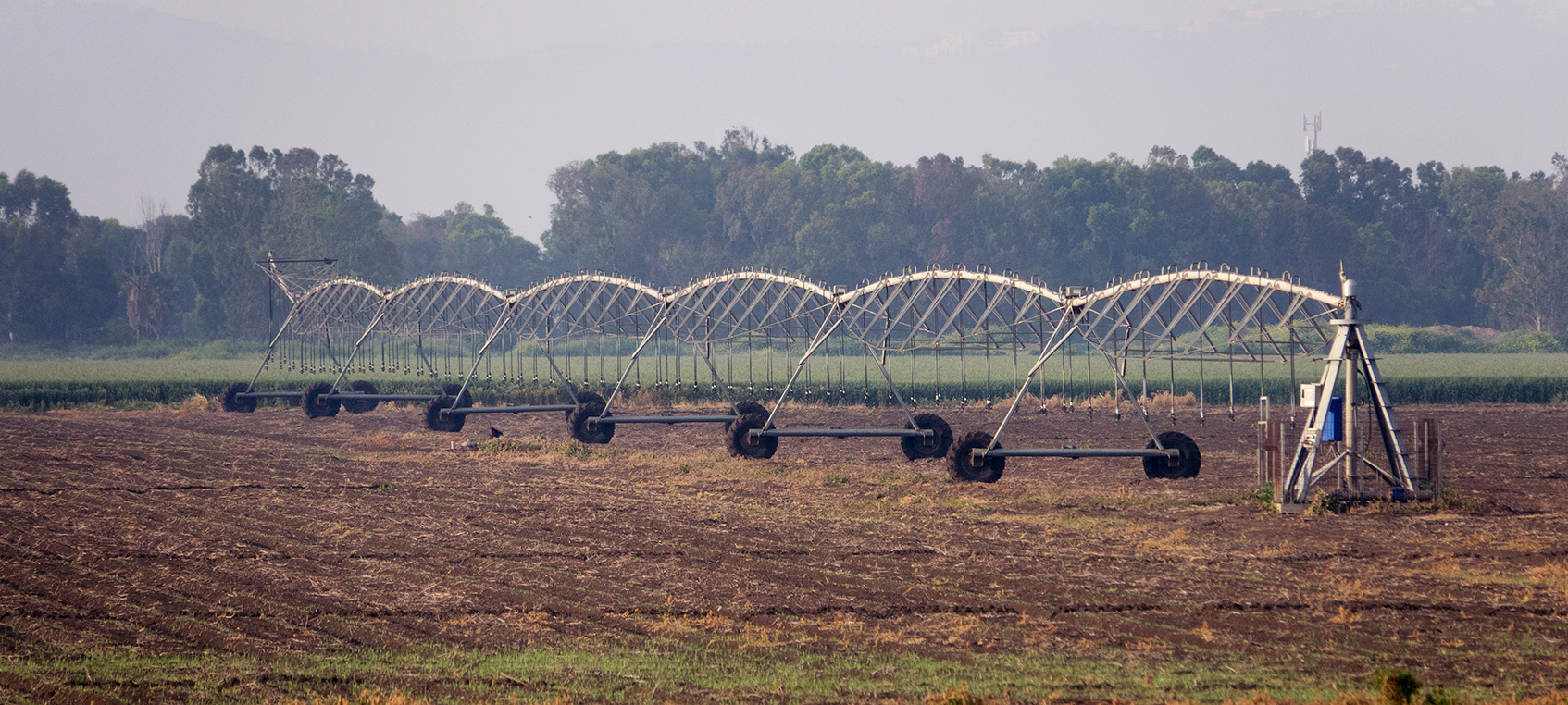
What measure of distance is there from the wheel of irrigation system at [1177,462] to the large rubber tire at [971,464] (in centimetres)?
316

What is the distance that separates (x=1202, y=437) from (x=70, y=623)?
30862 millimetres

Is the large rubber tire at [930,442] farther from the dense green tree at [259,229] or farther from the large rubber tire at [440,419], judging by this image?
the dense green tree at [259,229]

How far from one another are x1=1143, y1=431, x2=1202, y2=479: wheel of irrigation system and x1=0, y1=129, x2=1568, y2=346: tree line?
270 ft

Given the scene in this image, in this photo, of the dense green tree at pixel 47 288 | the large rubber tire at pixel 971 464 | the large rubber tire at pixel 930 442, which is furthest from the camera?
the dense green tree at pixel 47 288

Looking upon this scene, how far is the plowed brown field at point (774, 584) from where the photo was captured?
471 inches

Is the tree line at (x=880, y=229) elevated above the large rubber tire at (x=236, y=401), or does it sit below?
above

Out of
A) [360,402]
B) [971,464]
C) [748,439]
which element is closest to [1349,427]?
[971,464]

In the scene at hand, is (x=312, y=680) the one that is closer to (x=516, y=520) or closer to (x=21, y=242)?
(x=516, y=520)

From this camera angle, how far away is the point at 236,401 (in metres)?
54.2

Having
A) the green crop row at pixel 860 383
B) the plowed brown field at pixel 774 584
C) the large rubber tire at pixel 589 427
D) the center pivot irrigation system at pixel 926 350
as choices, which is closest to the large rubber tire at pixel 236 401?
the center pivot irrigation system at pixel 926 350

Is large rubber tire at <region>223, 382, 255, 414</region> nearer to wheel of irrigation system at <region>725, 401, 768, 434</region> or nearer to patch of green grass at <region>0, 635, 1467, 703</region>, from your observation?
wheel of irrigation system at <region>725, 401, 768, 434</region>

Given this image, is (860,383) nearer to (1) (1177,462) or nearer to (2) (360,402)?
(2) (360,402)

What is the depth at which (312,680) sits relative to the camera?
11836mm

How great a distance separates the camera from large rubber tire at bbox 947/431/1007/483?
2689 cm
